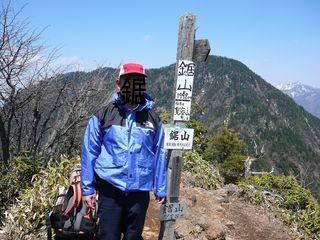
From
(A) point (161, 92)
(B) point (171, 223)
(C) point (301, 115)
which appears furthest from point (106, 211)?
(C) point (301, 115)

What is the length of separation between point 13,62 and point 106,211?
205 inches

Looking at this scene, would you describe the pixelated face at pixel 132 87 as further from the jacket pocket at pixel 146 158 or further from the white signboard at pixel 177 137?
the white signboard at pixel 177 137

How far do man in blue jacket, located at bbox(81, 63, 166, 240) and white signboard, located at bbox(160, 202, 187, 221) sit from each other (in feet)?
1.56

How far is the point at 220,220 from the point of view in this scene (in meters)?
6.73

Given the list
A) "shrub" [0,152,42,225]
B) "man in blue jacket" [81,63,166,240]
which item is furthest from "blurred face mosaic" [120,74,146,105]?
"shrub" [0,152,42,225]

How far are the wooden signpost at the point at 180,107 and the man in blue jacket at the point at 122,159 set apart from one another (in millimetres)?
445

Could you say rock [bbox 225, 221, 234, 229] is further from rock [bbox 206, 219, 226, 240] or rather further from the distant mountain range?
the distant mountain range

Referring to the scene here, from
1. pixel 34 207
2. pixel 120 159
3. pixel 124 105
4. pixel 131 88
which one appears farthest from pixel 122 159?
pixel 34 207

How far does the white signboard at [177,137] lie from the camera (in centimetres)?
379

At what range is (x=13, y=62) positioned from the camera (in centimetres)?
764

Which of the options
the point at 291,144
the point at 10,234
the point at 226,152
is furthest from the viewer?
the point at 291,144

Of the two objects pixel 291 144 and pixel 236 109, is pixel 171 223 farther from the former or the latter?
pixel 236 109

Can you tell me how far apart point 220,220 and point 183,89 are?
350 cm

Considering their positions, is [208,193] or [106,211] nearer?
[106,211]
